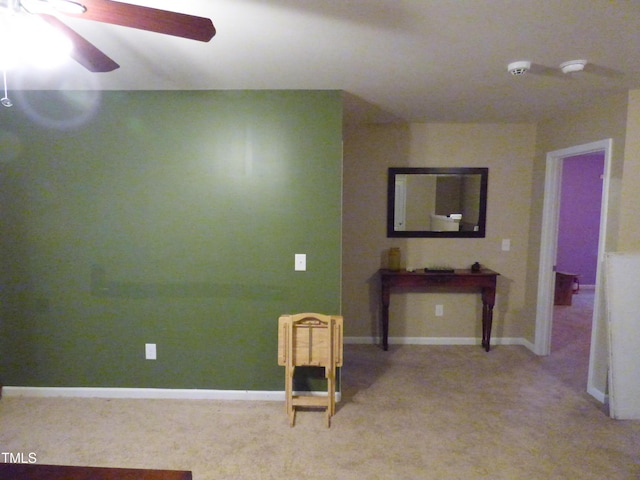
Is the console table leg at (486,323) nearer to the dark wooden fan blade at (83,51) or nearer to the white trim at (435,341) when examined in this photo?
the white trim at (435,341)

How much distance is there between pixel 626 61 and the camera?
2.04m

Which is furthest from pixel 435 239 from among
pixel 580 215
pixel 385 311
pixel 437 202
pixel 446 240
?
pixel 580 215

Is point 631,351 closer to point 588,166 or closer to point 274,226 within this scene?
point 274,226

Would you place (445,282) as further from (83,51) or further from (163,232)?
(83,51)

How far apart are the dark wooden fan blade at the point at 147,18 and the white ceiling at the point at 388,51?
40cm

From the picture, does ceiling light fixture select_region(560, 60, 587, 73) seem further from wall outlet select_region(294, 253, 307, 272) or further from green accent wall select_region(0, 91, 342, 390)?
wall outlet select_region(294, 253, 307, 272)

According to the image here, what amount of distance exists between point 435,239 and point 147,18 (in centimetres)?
334

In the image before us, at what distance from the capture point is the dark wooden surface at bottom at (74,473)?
46.3 inches

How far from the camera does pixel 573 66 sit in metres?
2.06

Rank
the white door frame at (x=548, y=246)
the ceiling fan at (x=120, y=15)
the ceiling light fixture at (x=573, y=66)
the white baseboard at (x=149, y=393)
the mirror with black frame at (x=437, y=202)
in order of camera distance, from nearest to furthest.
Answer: the ceiling fan at (x=120, y=15), the ceiling light fixture at (x=573, y=66), the white baseboard at (x=149, y=393), the white door frame at (x=548, y=246), the mirror with black frame at (x=437, y=202)

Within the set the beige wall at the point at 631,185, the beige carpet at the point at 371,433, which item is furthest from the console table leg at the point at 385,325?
the beige wall at the point at 631,185

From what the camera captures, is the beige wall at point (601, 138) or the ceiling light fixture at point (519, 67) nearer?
the ceiling light fixture at point (519, 67)

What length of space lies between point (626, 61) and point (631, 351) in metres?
1.92

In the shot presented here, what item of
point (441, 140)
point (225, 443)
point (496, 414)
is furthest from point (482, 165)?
point (225, 443)
